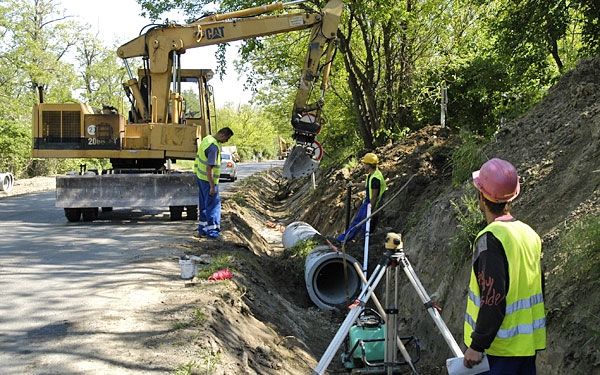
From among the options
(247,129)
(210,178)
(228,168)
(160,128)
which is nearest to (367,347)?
(210,178)

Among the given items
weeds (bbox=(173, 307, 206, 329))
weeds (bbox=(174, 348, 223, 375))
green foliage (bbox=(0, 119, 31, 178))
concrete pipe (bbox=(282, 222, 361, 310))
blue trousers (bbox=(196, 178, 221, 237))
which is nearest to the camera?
weeds (bbox=(174, 348, 223, 375))

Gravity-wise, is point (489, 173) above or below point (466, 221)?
above

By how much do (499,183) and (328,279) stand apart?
298 inches

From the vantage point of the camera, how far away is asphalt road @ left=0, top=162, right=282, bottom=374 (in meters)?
4.95

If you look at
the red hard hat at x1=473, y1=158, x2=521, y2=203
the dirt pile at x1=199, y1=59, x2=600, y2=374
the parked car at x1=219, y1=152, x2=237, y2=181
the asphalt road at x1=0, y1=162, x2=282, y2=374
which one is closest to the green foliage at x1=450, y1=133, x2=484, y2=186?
the dirt pile at x1=199, y1=59, x2=600, y2=374

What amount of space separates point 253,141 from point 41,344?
232 feet

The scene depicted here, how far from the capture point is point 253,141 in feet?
248

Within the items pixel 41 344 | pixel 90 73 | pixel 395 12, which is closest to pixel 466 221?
pixel 41 344

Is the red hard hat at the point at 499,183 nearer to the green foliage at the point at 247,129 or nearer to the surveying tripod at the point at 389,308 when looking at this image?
the surveying tripod at the point at 389,308

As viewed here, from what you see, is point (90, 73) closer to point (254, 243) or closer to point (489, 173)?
point (254, 243)

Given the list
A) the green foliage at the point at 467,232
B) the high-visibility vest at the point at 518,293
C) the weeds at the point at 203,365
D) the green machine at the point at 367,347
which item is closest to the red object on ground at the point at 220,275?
the green machine at the point at 367,347

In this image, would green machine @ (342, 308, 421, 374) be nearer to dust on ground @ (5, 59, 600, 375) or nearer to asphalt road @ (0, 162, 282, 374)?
dust on ground @ (5, 59, 600, 375)

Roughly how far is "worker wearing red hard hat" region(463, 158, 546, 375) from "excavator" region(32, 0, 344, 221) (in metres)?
9.03

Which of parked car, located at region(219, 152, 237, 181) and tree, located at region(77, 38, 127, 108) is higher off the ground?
tree, located at region(77, 38, 127, 108)
